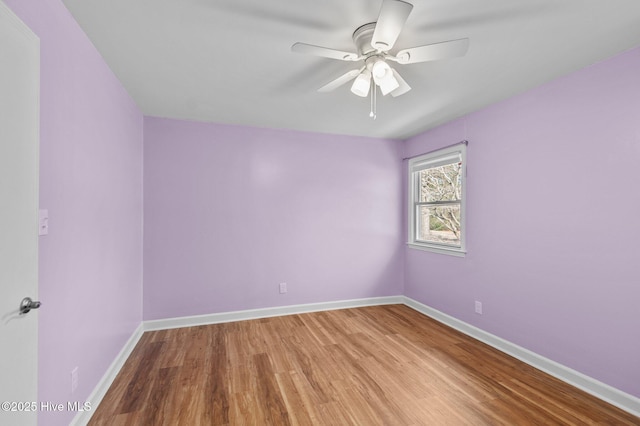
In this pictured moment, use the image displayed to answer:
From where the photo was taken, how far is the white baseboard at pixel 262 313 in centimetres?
331

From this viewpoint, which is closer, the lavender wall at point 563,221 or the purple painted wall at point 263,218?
the lavender wall at point 563,221

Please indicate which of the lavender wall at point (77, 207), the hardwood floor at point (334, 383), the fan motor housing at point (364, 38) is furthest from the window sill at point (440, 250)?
the lavender wall at point (77, 207)

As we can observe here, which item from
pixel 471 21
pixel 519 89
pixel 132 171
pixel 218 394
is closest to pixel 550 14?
pixel 471 21

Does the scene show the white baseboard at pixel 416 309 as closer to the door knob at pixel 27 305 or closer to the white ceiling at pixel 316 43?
the door knob at pixel 27 305

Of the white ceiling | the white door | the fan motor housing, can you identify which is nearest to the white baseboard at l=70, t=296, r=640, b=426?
the white door

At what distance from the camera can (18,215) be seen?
1.15m

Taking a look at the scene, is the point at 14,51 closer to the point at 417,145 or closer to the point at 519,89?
the point at 519,89

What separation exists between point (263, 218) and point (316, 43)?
90.1 inches

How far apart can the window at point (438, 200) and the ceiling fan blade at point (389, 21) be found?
2144mm

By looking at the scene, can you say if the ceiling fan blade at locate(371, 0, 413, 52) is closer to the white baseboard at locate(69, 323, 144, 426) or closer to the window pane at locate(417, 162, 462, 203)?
the window pane at locate(417, 162, 462, 203)

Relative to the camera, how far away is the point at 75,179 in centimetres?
166

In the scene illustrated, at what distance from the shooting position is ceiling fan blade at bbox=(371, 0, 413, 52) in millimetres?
1270

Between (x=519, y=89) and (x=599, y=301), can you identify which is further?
(x=519, y=89)

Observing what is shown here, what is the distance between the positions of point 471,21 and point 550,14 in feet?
1.35
